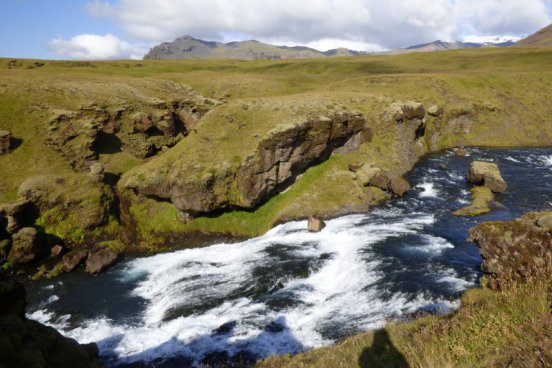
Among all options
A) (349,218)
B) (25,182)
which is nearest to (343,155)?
(349,218)

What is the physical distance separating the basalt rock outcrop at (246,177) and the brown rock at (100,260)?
10341 millimetres

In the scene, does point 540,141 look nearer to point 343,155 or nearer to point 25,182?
point 343,155

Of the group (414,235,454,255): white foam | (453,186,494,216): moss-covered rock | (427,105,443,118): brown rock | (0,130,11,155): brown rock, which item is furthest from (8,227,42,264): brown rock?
(427,105,443,118): brown rock

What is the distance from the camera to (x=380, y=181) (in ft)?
172

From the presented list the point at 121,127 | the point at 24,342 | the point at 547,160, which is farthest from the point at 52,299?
the point at 547,160

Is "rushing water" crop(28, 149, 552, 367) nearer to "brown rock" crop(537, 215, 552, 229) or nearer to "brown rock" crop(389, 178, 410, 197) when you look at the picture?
"brown rock" crop(389, 178, 410, 197)

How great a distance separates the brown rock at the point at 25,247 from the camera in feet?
126

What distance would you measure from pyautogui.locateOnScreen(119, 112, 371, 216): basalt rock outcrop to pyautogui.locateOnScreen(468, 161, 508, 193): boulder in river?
23131 mm

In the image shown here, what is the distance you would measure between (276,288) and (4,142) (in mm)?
45250

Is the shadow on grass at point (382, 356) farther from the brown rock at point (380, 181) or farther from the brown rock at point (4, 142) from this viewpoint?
the brown rock at point (4, 142)

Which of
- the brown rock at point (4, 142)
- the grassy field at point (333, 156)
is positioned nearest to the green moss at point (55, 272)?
the grassy field at point (333, 156)

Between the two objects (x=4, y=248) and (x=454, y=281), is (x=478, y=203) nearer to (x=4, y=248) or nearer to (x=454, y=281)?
(x=454, y=281)

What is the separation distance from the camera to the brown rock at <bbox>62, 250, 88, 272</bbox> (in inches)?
1535

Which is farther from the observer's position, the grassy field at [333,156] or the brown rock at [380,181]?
the brown rock at [380,181]
